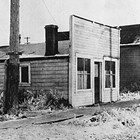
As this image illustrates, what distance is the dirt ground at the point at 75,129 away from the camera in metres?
7.82

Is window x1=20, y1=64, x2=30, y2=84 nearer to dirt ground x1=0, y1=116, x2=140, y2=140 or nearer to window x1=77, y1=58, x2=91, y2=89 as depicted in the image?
window x1=77, y1=58, x2=91, y2=89

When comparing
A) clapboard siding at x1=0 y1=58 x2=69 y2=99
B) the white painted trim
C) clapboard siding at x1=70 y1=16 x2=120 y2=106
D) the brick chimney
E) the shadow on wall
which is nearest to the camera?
the white painted trim

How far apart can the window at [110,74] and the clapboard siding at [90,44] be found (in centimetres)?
41

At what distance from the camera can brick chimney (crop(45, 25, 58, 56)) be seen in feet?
48.8

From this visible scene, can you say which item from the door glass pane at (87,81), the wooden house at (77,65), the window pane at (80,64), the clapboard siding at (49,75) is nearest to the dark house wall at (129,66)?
the wooden house at (77,65)

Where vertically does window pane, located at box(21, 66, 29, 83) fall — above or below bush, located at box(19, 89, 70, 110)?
above

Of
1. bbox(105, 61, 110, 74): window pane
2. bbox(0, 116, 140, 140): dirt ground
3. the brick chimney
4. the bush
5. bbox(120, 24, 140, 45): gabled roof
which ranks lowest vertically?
bbox(0, 116, 140, 140): dirt ground

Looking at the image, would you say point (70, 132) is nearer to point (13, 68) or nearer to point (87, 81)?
point (13, 68)

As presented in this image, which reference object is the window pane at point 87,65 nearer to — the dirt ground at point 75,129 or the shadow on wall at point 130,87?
the dirt ground at point 75,129

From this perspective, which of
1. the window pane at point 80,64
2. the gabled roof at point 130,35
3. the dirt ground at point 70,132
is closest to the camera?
the dirt ground at point 70,132

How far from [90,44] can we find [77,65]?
1653 millimetres

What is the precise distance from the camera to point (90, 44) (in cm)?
1526

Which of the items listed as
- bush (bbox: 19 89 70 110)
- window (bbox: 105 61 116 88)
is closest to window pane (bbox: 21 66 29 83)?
bush (bbox: 19 89 70 110)

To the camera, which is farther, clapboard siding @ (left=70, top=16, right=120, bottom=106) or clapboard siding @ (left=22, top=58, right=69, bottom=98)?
clapboard siding @ (left=22, top=58, right=69, bottom=98)
